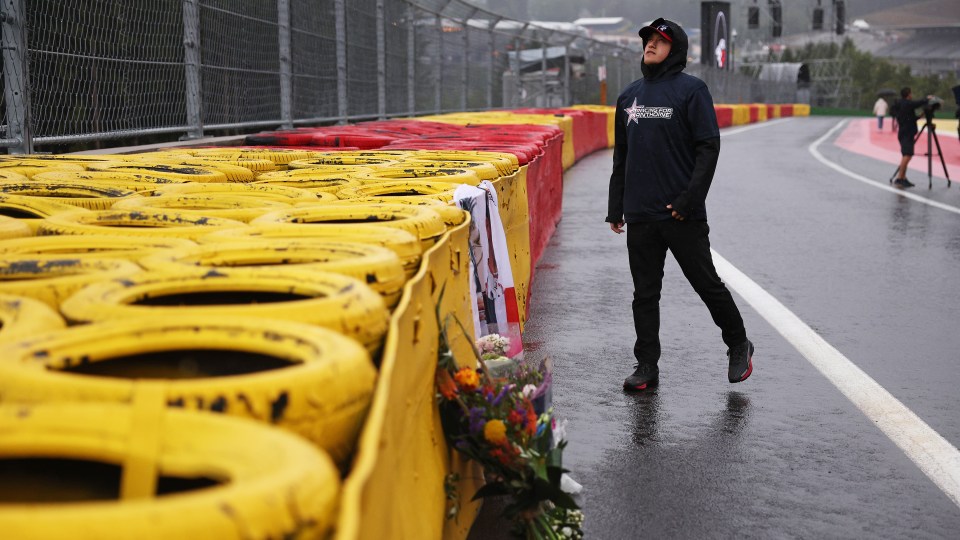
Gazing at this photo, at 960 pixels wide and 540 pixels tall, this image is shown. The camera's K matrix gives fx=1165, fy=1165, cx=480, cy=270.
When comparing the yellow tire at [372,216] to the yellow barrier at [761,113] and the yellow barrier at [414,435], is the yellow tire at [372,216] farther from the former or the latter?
the yellow barrier at [761,113]

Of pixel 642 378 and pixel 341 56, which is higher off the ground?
pixel 341 56

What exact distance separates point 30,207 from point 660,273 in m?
3.25

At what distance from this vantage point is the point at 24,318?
102 inches

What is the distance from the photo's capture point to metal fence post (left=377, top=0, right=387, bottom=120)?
21.1 m

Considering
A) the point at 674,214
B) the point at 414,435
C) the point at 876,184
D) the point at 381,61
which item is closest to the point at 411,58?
the point at 381,61

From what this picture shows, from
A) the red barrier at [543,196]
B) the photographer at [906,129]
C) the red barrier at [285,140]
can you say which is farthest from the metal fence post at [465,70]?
the red barrier at [285,140]

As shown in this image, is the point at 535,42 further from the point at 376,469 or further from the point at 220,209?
the point at 376,469

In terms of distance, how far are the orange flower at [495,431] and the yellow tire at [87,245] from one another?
107 cm

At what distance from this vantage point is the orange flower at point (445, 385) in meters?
3.70

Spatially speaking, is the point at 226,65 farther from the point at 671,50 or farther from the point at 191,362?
the point at 191,362

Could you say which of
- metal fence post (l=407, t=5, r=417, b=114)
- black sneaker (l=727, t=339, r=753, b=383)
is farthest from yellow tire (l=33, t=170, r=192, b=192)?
metal fence post (l=407, t=5, r=417, b=114)

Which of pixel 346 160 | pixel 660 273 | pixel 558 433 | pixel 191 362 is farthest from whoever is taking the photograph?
pixel 346 160

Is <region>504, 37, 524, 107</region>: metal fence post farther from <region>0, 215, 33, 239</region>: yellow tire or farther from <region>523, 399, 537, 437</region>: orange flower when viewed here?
<region>523, 399, 537, 437</region>: orange flower

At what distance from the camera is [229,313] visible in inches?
103
